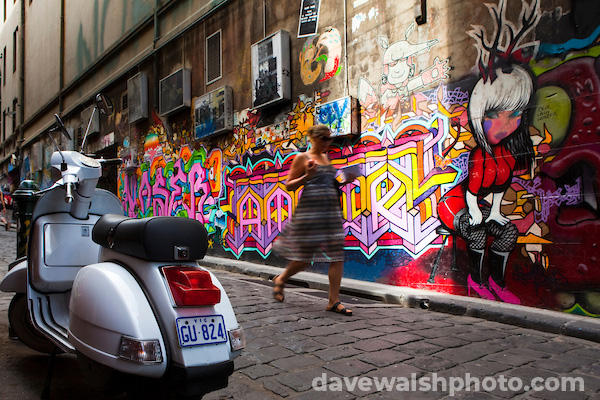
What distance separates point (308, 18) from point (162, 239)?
242 inches

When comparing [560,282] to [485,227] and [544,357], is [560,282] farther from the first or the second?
[544,357]

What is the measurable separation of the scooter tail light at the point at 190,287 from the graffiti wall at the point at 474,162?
129 inches

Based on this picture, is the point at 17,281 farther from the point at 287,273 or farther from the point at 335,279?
the point at 335,279

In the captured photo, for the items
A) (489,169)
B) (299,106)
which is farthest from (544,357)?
(299,106)

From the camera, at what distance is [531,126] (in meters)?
4.43

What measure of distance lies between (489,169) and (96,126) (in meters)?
12.8

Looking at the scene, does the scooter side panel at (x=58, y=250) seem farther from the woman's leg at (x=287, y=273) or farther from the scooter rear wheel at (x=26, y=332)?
the woman's leg at (x=287, y=273)

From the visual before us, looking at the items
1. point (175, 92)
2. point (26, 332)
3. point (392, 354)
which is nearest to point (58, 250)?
point (26, 332)

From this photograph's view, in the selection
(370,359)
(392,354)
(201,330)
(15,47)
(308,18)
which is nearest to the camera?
(201,330)

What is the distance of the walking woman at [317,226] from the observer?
414 cm

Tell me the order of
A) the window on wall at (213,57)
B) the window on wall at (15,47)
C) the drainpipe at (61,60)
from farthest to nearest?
the window on wall at (15,47)
the drainpipe at (61,60)
the window on wall at (213,57)

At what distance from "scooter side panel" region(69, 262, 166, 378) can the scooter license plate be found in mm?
97

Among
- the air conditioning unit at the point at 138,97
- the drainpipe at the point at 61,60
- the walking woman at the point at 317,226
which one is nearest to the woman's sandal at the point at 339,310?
the walking woman at the point at 317,226

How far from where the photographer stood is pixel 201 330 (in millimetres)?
1827
